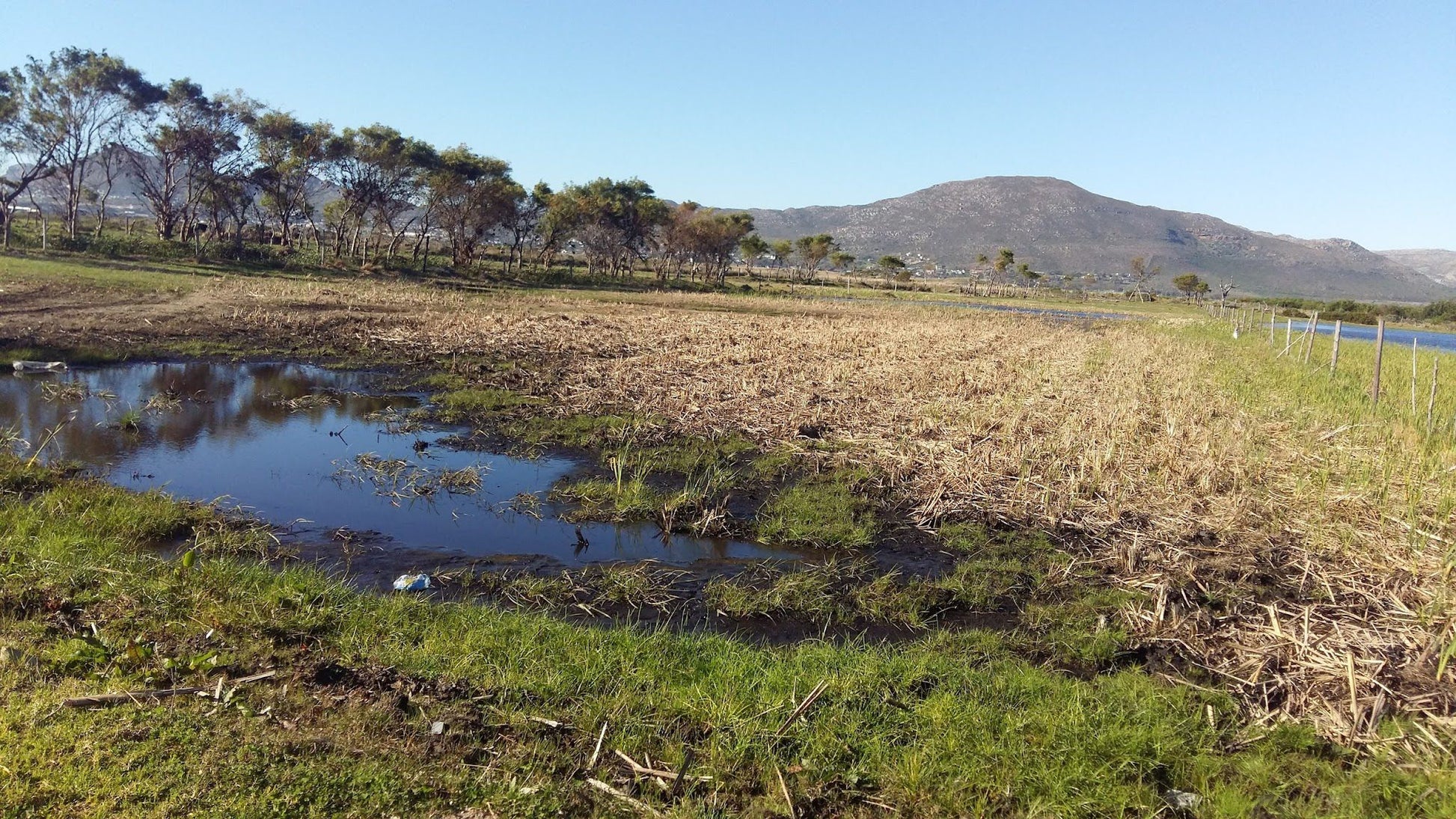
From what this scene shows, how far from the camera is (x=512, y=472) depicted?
11.4 metres

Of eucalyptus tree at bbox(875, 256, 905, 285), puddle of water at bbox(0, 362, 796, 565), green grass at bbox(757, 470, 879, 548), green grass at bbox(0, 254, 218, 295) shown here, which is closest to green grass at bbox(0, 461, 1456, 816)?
puddle of water at bbox(0, 362, 796, 565)

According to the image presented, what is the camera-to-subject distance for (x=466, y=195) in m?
62.6

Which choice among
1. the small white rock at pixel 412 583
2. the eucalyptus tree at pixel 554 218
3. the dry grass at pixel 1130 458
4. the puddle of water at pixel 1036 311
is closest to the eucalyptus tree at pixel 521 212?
the eucalyptus tree at pixel 554 218

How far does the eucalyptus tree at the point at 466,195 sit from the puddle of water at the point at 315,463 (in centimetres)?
4788

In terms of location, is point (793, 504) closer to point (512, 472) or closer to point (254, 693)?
point (512, 472)

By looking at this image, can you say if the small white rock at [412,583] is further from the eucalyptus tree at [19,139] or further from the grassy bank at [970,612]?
the eucalyptus tree at [19,139]

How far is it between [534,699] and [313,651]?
1.66 meters

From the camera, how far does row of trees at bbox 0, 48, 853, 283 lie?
44844mm

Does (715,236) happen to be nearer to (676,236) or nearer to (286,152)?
(676,236)

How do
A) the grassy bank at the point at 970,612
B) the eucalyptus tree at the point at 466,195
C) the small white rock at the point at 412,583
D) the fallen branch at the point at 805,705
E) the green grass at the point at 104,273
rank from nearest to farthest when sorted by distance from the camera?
the grassy bank at the point at 970,612 → the fallen branch at the point at 805,705 → the small white rock at the point at 412,583 → the green grass at the point at 104,273 → the eucalyptus tree at the point at 466,195

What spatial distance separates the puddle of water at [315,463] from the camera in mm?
8914

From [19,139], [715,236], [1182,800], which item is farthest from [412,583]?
[715,236]

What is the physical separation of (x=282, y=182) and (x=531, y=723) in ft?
205

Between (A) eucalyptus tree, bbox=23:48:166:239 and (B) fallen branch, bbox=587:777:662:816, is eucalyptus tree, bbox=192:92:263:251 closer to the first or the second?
(A) eucalyptus tree, bbox=23:48:166:239
